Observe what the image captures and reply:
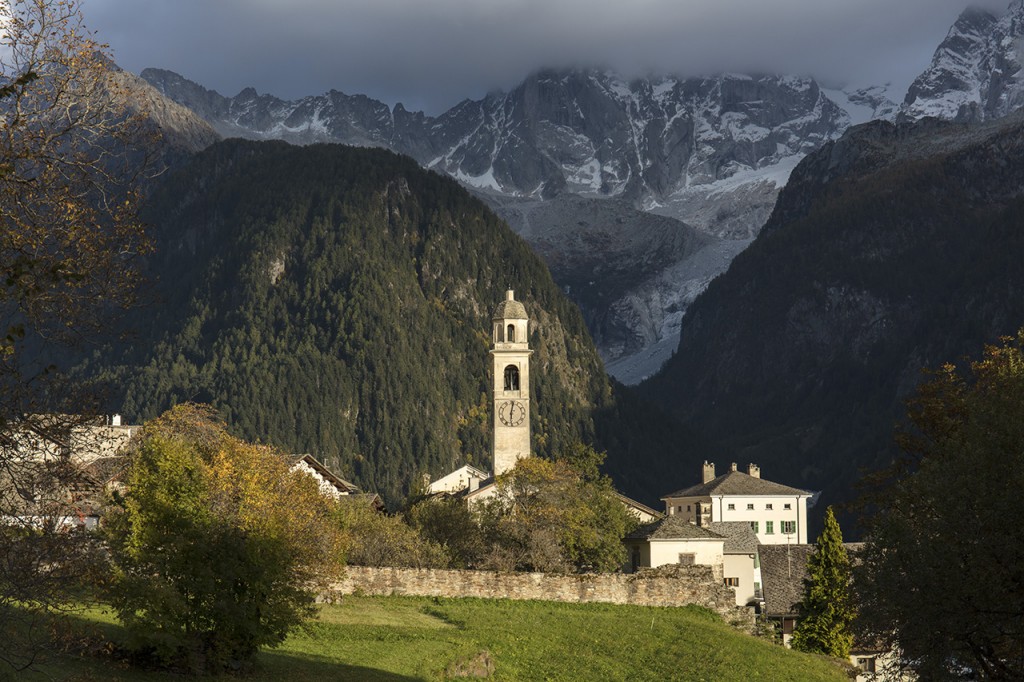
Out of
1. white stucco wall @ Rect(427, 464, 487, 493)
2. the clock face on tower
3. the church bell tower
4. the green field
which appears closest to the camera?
the green field

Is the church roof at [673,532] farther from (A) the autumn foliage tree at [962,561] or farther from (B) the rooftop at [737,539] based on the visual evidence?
(A) the autumn foliage tree at [962,561]

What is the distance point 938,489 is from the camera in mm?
48750

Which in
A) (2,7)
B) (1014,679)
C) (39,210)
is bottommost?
(1014,679)

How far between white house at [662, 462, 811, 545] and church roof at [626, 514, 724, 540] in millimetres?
72177

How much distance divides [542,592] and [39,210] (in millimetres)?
55218

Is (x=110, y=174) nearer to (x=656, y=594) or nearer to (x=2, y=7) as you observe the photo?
(x=2, y=7)

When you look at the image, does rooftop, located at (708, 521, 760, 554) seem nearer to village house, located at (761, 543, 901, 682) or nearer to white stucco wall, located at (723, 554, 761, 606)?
white stucco wall, located at (723, 554, 761, 606)

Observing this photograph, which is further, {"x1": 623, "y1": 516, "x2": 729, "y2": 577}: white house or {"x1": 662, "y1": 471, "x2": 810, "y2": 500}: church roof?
{"x1": 662, "y1": 471, "x2": 810, "y2": 500}: church roof

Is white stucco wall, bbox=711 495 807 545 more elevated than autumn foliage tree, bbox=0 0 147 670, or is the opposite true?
white stucco wall, bbox=711 495 807 545

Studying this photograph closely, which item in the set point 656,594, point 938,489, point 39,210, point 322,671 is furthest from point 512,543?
point 39,210

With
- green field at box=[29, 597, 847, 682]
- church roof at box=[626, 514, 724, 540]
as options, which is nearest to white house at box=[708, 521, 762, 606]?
church roof at box=[626, 514, 724, 540]

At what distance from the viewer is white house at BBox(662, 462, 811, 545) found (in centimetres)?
18200

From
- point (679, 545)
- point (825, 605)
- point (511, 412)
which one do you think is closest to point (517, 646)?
point (825, 605)

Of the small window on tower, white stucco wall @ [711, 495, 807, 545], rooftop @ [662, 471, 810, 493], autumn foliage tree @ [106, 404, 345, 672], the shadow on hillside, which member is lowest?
the shadow on hillside
